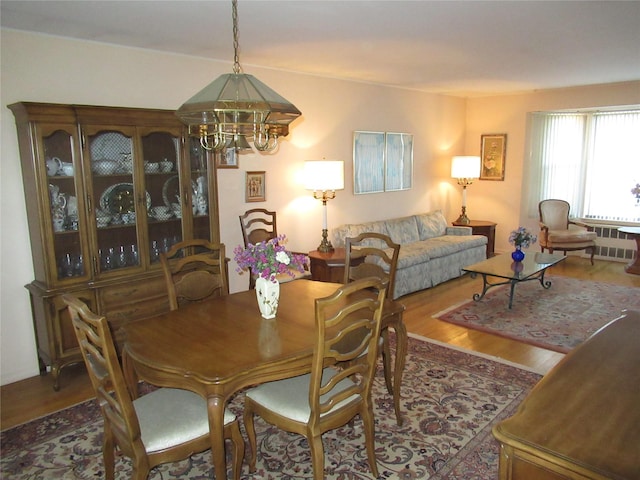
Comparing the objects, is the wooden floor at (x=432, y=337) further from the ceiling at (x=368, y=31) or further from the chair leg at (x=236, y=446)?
the ceiling at (x=368, y=31)

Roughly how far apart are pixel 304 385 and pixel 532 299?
3743 mm

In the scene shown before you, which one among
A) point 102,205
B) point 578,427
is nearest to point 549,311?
point 578,427

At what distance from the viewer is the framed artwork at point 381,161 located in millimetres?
5930

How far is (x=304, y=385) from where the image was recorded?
7.64ft

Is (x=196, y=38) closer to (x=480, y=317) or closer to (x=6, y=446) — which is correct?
(x=6, y=446)

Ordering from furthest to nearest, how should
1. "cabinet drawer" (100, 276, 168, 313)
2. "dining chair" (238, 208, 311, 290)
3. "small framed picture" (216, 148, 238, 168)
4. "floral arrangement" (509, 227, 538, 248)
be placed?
"floral arrangement" (509, 227, 538, 248), "dining chair" (238, 208, 311, 290), "small framed picture" (216, 148, 238, 168), "cabinet drawer" (100, 276, 168, 313)

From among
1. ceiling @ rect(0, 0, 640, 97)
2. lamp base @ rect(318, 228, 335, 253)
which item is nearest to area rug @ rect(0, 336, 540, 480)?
lamp base @ rect(318, 228, 335, 253)

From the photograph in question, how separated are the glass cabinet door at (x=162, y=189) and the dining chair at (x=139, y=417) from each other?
1788 millimetres

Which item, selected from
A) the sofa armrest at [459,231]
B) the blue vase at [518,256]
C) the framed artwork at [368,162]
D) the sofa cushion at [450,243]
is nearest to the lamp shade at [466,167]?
the sofa armrest at [459,231]

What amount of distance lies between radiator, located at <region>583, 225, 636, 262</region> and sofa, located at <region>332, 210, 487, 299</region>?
1935mm

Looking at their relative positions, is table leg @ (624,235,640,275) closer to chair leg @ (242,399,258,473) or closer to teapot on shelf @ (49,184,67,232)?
chair leg @ (242,399,258,473)

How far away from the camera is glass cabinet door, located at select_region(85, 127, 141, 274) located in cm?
343

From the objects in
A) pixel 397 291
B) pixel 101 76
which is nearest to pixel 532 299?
pixel 397 291

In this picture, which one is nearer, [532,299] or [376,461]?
[376,461]
